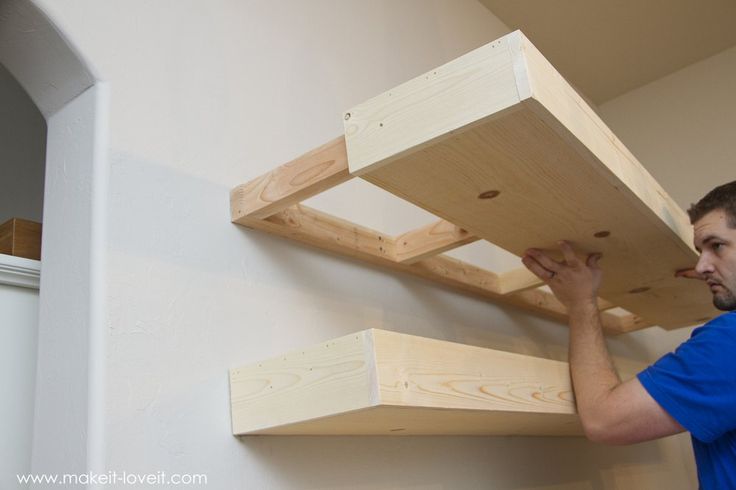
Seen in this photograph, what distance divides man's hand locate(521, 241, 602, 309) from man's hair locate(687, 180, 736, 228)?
0.77ft

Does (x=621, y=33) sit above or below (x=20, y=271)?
above

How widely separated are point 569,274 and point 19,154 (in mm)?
1835

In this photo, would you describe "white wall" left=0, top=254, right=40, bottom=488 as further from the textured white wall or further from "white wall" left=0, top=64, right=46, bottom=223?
"white wall" left=0, top=64, right=46, bottom=223

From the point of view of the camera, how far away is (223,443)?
114cm

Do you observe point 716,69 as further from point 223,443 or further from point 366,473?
point 223,443

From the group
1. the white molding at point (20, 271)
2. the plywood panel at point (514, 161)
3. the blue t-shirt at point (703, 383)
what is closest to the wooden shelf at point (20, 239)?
the white molding at point (20, 271)

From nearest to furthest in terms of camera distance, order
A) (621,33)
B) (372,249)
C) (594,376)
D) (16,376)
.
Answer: (16,376) < (594,376) < (372,249) < (621,33)

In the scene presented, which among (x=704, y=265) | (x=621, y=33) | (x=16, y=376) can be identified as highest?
(x=621, y=33)

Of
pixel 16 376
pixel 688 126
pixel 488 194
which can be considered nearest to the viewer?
pixel 16 376

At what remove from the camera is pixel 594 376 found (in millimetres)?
1451

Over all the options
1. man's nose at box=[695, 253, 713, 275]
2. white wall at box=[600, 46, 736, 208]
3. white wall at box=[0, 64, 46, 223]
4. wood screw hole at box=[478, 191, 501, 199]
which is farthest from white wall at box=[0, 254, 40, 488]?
white wall at box=[600, 46, 736, 208]

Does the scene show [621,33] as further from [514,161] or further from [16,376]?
[16,376]

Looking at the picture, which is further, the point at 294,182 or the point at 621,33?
the point at 621,33

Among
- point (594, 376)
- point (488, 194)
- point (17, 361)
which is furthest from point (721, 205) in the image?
point (17, 361)
